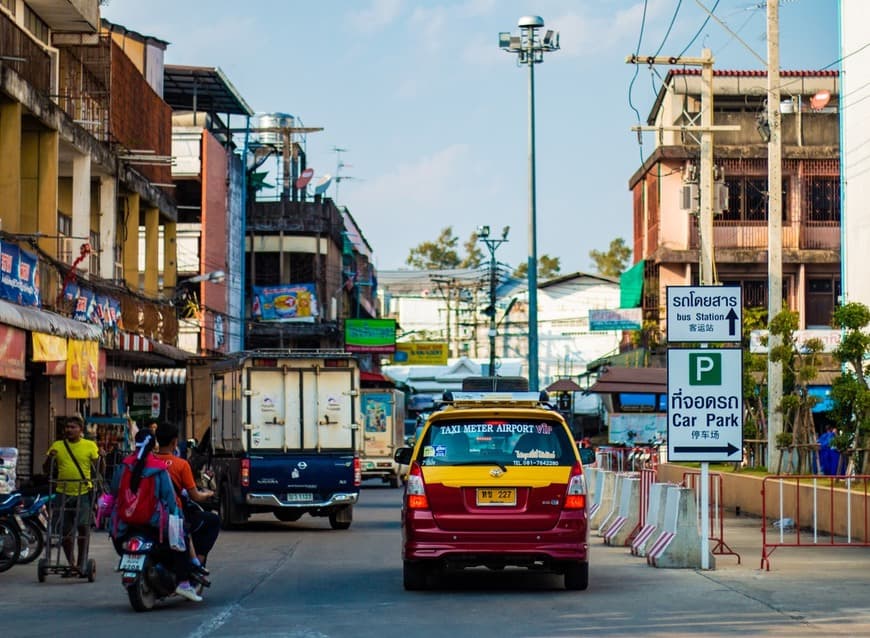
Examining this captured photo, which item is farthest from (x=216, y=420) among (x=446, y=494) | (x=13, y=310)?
(x=446, y=494)

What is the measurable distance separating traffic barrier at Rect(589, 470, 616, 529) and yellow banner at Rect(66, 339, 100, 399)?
30.5 feet

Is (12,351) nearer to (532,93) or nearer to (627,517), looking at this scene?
(627,517)

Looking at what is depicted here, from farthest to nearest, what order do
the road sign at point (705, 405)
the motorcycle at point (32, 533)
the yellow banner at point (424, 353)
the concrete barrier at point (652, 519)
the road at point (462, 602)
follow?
the yellow banner at point (424, 353) < the concrete barrier at point (652, 519) < the motorcycle at point (32, 533) < the road sign at point (705, 405) < the road at point (462, 602)

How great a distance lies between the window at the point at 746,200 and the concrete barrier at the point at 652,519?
1351 inches

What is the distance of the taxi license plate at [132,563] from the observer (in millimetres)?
13305

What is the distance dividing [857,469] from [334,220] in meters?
44.2

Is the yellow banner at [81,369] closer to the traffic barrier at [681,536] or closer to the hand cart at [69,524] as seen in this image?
the hand cart at [69,524]

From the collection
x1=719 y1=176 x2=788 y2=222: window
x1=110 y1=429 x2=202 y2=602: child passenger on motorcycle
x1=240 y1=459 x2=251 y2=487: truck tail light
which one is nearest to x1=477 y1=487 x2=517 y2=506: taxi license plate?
x1=110 y1=429 x2=202 y2=602: child passenger on motorcycle

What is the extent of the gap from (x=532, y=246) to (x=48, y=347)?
19.3 meters

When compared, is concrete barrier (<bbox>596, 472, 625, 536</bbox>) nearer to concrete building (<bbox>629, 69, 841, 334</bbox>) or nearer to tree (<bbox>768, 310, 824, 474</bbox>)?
tree (<bbox>768, 310, 824, 474</bbox>)

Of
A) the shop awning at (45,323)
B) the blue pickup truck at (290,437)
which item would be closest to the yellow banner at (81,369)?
the shop awning at (45,323)

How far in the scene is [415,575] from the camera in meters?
15.0

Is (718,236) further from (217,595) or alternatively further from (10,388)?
(217,595)

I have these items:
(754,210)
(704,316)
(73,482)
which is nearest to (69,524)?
(73,482)
